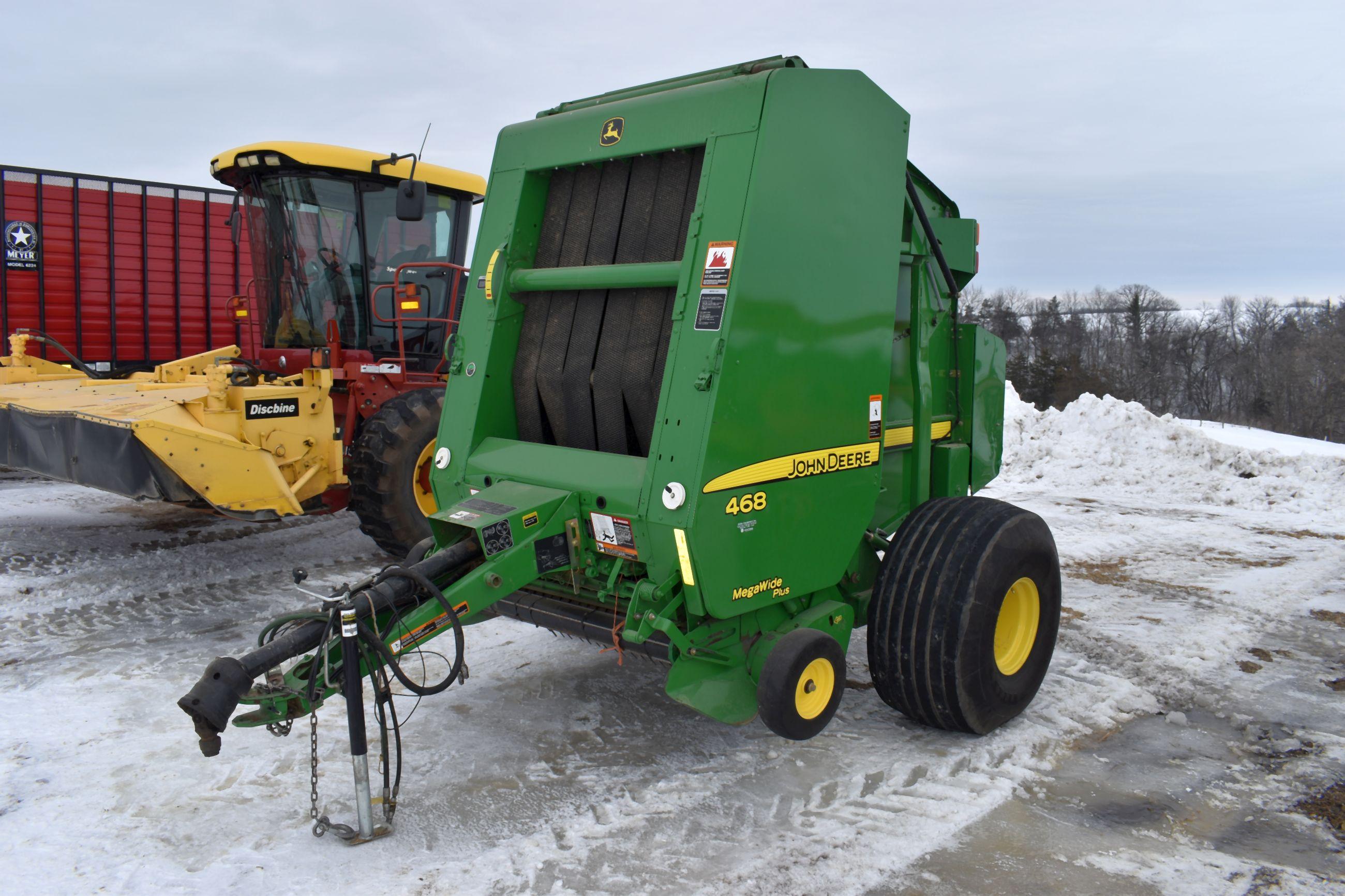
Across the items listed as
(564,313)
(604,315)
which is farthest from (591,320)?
(564,313)

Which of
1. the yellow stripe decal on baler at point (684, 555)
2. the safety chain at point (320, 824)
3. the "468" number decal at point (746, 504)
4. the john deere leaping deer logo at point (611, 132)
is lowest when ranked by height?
the safety chain at point (320, 824)

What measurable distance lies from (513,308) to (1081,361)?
151 feet

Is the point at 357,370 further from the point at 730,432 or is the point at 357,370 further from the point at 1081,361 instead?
the point at 1081,361

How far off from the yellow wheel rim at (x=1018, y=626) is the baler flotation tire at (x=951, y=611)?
6 cm

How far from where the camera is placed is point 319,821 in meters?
3.10

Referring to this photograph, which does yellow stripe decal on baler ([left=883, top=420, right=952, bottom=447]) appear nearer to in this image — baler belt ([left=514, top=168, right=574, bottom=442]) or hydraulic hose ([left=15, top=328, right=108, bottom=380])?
baler belt ([left=514, top=168, right=574, bottom=442])

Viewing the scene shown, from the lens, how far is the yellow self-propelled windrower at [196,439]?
18.0 ft

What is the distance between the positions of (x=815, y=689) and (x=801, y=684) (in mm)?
102

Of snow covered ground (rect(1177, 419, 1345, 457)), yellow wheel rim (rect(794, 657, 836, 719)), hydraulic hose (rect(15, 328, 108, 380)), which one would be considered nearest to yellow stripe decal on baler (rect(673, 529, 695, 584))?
yellow wheel rim (rect(794, 657, 836, 719))

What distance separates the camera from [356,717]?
3014 millimetres

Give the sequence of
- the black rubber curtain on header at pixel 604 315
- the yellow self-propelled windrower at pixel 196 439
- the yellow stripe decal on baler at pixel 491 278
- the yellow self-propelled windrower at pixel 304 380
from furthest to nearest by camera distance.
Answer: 1. the yellow self-propelled windrower at pixel 304 380
2. the yellow self-propelled windrower at pixel 196 439
3. the yellow stripe decal on baler at pixel 491 278
4. the black rubber curtain on header at pixel 604 315

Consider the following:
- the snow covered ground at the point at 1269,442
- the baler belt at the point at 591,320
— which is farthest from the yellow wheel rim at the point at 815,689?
the snow covered ground at the point at 1269,442

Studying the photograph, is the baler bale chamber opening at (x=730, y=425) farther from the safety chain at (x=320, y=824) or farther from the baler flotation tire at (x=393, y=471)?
the baler flotation tire at (x=393, y=471)

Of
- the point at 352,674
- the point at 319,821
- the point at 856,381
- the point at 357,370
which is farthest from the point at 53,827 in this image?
the point at 357,370
